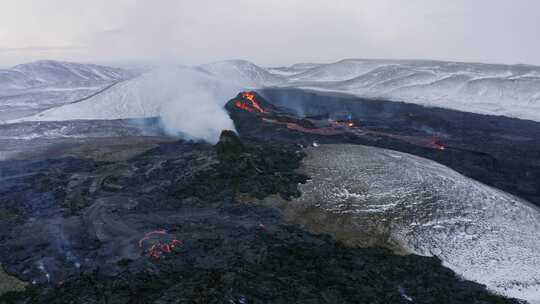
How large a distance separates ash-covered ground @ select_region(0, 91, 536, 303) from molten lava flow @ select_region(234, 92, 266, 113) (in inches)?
1343

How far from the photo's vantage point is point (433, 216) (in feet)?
91.1

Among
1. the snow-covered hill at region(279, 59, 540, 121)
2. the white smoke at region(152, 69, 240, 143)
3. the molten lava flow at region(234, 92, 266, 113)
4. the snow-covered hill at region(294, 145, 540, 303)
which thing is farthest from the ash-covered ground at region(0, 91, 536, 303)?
the snow-covered hill at region(279, 59, 540, 121)

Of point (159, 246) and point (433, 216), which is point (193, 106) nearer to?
point (159, 246)

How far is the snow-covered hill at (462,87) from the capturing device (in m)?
112

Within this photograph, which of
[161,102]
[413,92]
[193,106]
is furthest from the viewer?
[413,92]

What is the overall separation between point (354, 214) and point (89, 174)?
2795 cm

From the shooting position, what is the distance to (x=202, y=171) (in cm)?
3453

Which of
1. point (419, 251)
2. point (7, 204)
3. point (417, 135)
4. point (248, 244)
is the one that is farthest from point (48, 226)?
point (417, 135)

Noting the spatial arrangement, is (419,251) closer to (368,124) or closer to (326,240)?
(326,240)

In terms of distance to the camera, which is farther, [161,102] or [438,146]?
[161,102]

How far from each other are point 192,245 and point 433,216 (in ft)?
60.4

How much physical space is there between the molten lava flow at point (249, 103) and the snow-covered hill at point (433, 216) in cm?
3701

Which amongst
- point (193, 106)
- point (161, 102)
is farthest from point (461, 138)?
point (161, 102)

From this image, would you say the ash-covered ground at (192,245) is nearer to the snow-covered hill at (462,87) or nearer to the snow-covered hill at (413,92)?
the snow-covered hill at (413,92)
